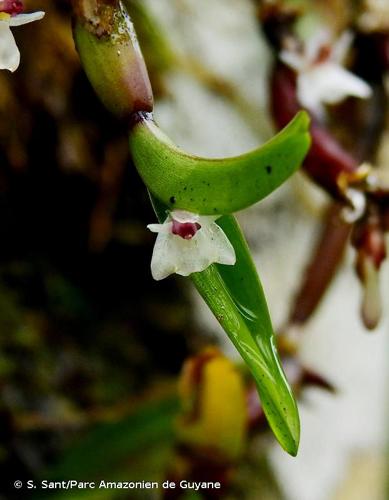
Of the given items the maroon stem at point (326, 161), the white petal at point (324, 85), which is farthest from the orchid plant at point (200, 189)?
the white petal at point (324, 85)

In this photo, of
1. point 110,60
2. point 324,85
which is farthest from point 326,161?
point 110,60

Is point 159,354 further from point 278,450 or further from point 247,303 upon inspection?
point 247,303

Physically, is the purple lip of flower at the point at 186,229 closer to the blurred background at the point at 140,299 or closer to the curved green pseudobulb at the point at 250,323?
the curved green pseudobulb at the point at 250,323

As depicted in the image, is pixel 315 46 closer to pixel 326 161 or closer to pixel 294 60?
pixel 294 60

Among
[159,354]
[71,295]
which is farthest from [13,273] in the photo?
[159,354]

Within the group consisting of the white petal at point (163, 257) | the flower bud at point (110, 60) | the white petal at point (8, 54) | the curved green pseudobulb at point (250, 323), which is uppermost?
the white petal at point (8, 54)

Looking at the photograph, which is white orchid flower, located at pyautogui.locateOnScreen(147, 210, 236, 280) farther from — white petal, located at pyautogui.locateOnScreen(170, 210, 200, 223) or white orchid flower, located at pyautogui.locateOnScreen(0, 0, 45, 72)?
white orchid flower, located at pyautogui.locateOnScreen(0, 0, 45, 72)

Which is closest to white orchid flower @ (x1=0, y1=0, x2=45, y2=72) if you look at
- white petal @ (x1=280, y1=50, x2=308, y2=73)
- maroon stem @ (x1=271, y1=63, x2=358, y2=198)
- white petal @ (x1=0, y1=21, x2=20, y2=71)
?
white petal @ (x1=0, y1=21, x2=20, y2=71)
